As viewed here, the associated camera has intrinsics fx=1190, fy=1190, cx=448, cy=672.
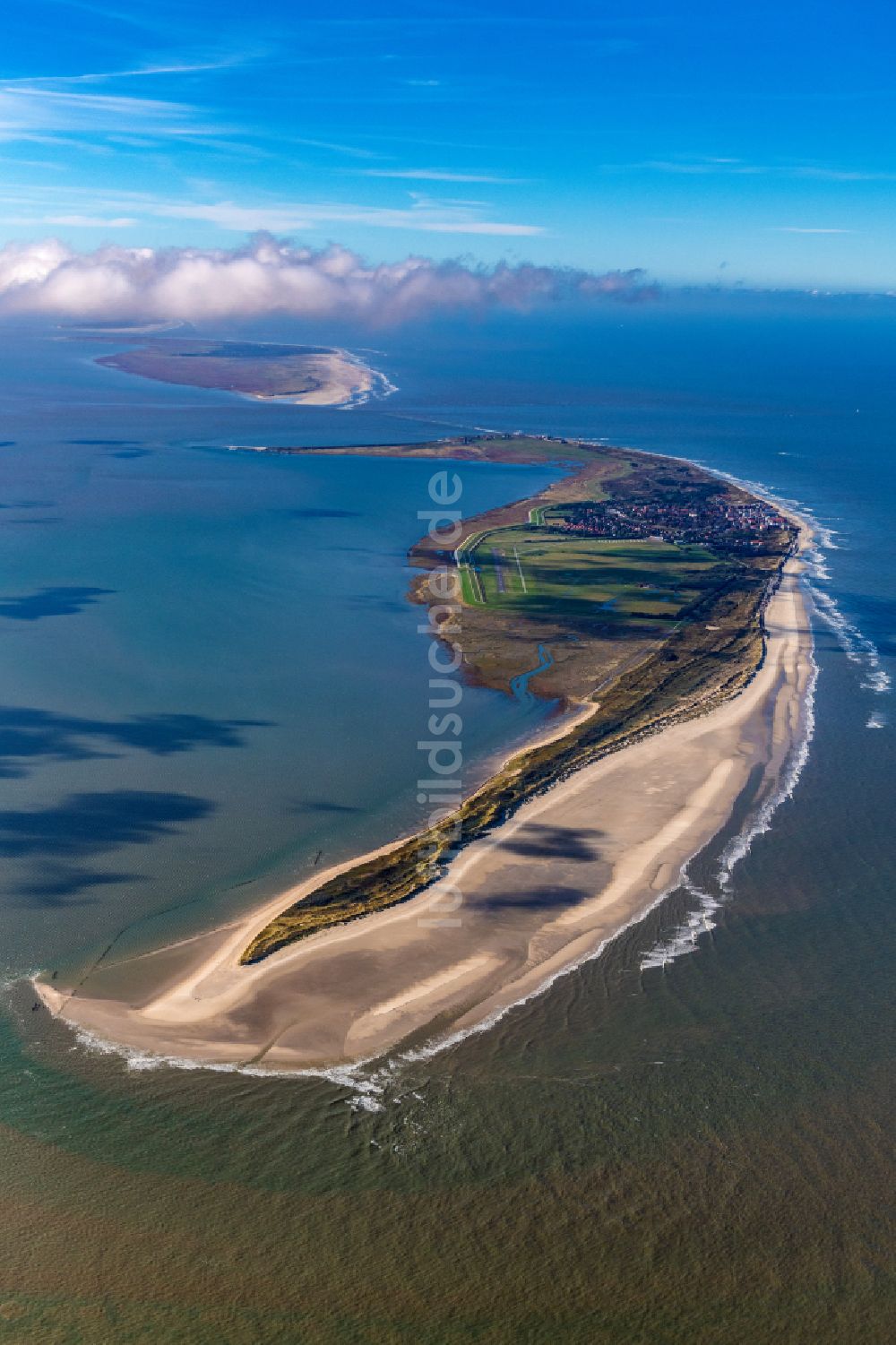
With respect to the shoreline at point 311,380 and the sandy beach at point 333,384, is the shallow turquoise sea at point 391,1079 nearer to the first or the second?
the sandy beach at point 333,384

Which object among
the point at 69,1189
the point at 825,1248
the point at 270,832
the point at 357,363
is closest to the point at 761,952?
the point at 825,1248

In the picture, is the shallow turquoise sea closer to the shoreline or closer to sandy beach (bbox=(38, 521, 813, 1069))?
sandy beach (bbox=(38, 521, 813, 1069))

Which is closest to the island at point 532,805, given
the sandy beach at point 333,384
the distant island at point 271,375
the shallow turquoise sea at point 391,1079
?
the shallow turquoise sea at point 391,1079

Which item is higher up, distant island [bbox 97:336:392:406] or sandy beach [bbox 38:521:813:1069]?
distant island [bbox 97:336:392:406]

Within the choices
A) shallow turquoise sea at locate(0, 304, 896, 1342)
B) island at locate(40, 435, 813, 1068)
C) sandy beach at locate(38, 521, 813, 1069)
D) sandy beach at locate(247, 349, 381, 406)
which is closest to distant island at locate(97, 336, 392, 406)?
sandy beach at locate(247, 349, 381, 406)

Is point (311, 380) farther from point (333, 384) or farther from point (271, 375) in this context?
point (271, 375)

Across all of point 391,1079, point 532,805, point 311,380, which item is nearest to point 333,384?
point 311,380
